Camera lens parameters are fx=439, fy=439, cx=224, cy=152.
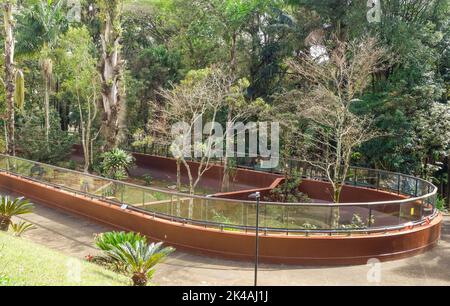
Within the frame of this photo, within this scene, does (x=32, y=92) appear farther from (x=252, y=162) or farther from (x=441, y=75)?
(x=441, y=75)

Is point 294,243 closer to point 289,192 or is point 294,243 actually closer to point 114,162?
point 289,192

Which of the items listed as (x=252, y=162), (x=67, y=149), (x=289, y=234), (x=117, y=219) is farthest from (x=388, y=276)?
(x=67, y=149)

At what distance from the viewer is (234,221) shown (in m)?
12.1

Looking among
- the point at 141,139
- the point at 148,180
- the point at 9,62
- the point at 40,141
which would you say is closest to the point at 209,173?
the point at 148,180

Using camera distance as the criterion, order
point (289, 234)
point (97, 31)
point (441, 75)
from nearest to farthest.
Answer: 1. point (289, 234)
2. point (441, 75)
3. point (97, 31)

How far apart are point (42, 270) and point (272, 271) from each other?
221 inches

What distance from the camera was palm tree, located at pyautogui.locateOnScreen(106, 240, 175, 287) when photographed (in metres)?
8.97

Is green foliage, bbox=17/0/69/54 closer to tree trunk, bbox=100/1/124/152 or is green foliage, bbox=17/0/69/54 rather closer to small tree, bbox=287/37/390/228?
tree trunk, bbox=100/1/124/152

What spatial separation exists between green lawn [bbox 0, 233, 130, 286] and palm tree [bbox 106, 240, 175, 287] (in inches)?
11.7

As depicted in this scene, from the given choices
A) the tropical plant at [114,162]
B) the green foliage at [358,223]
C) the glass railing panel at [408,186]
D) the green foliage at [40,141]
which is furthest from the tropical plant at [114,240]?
the green foliage at [40,141]

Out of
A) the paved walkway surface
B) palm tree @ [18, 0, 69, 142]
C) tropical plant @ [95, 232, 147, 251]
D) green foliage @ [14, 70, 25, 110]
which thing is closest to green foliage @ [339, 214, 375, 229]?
the paved walkway surface

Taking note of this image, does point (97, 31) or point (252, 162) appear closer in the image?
point (252, 162)

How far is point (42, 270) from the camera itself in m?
7.90

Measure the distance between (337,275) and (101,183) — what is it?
8.47 metres
